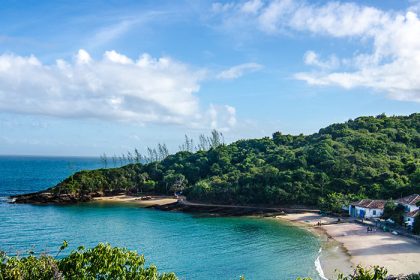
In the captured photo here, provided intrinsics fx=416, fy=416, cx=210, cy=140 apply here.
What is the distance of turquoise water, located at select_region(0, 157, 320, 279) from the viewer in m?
45.4

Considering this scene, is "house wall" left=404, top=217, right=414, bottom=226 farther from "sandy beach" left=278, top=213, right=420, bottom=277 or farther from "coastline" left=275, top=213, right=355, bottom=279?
"coastline" left=275, top=213, right=355, bottom=279

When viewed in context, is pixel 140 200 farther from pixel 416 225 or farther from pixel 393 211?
pixel 416 225

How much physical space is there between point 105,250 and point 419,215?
5188 cm

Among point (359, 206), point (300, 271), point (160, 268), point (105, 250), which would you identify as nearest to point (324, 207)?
point (359, 206)

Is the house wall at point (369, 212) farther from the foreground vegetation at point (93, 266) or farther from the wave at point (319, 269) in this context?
the foreground vegetation at point (93, 266)

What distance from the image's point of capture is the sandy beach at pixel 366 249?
44.9 meters

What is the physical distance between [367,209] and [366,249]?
67.0ft

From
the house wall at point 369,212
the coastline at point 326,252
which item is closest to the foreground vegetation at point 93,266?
the coastline at point 326,252

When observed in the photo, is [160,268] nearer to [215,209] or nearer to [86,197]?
[215,209]

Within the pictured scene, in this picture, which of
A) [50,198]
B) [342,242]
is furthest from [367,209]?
[50,198]

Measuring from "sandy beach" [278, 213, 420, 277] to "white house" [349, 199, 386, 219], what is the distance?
13.3 feet

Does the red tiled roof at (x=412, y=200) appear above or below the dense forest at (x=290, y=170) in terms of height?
below

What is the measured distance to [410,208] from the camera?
65.0m

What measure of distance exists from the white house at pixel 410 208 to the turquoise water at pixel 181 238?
15092mm
